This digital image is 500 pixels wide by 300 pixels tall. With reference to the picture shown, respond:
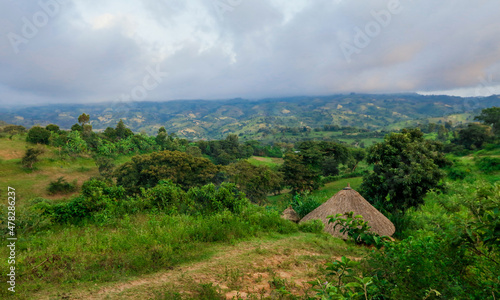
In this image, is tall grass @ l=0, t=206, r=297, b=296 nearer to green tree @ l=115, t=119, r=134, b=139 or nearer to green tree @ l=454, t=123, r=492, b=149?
green tree @ l=454, t=123, r=492, b=149

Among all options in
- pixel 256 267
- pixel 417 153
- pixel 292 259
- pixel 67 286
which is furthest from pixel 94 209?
pixel 417 153

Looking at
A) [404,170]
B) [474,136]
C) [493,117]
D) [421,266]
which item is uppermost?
[493,117]

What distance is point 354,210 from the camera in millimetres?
9742

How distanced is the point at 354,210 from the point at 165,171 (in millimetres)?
20561

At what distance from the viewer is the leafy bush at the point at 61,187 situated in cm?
2681

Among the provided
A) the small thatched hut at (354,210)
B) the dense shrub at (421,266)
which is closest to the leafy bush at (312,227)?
the small thatched hut at (354,210)

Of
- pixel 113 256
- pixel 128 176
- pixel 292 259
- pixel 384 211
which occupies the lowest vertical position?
pixel 128 176

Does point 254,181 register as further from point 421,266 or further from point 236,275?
point 421,266

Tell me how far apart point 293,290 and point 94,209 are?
7057 millimetres

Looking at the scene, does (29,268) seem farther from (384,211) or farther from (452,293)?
(384,211)

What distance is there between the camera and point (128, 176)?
2567 centimetres

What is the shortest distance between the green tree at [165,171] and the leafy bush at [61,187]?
6.83 meters

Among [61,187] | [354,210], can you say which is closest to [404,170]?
[354,210]

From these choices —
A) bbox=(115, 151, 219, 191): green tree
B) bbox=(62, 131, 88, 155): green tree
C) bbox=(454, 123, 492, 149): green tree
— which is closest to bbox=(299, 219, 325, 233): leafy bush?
bbox=(115, 151, 219, 191): green tree
